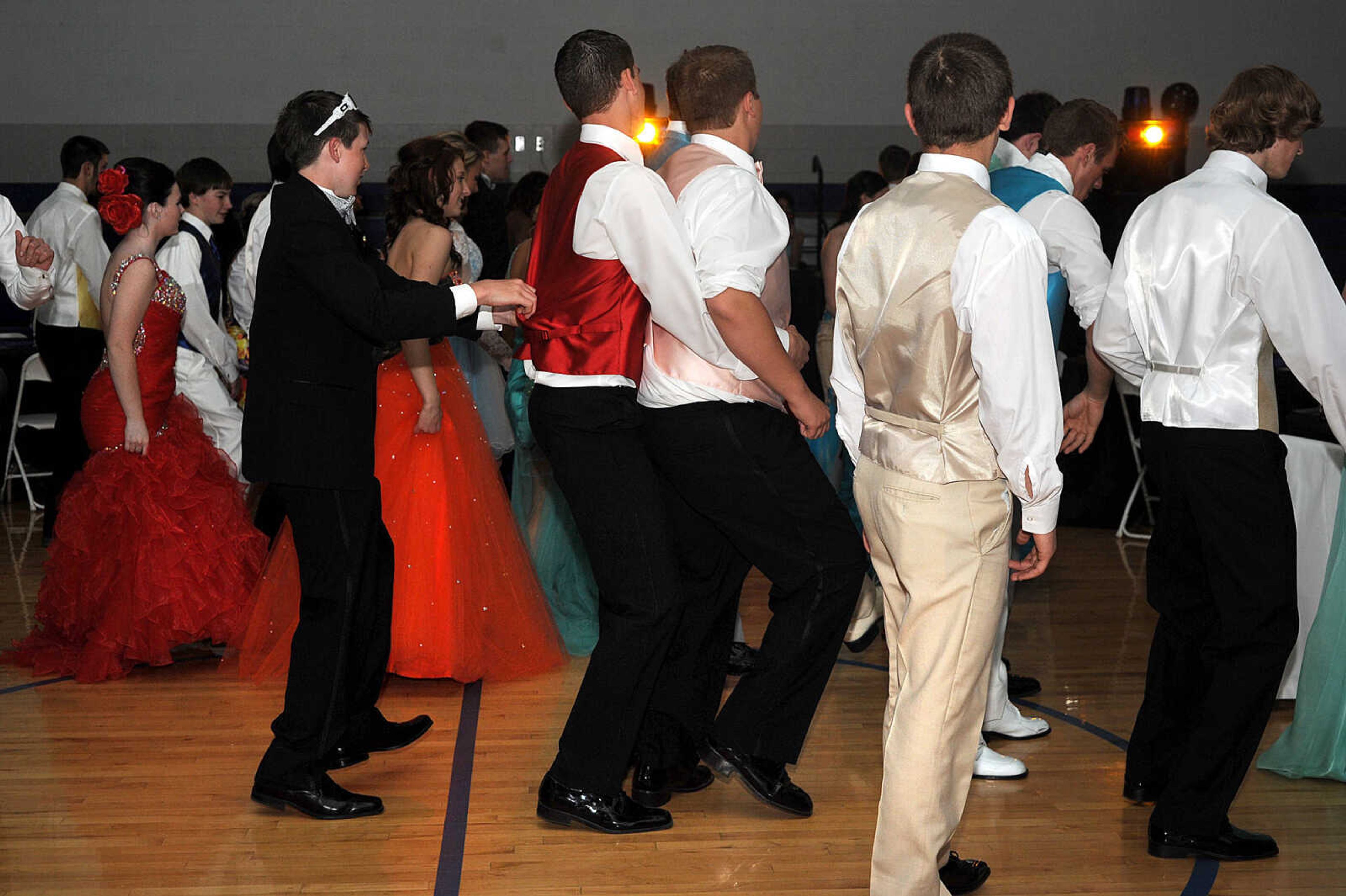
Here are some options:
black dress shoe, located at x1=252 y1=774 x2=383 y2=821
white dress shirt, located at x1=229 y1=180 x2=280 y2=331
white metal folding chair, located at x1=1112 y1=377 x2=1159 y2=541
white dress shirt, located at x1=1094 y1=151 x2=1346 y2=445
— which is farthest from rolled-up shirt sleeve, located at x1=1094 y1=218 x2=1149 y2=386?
white metal folding chair, located at x1=1112 y1=377 x2=1159 y2=541

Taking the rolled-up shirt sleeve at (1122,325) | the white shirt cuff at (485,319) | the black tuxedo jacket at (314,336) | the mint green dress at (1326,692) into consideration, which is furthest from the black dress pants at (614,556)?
the mint green dress at (1326,692)

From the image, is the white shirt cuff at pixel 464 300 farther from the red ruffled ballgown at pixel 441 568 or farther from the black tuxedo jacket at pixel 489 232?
the black tuxedo jacket at pixel 489 232

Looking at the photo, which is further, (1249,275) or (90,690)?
(90,690)

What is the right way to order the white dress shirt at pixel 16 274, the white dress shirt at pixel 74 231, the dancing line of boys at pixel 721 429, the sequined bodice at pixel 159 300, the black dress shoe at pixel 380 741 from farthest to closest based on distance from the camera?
1. the white dress shirt at pixel 74 231
2. the sequined bodice at pixel 159 300
3. the white dress shirt at pixel 16 274
4. the black dress shoe at pixel 380 741
5. the dancing line of boys at pixel 721 429

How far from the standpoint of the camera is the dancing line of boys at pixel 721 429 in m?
2.48

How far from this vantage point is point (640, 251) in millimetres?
2557

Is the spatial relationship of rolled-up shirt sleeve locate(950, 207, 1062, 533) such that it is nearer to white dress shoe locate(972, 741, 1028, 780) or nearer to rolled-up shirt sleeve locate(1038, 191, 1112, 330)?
rolled-up shirt sleeve locate(1038, 191, 1112, 330)

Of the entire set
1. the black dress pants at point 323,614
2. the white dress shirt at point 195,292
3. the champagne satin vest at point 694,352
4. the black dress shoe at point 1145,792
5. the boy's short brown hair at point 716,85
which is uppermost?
the boy's short brown hair at point 716,85

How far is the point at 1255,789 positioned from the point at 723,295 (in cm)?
169

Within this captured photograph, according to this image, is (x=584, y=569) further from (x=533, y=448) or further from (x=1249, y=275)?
(x=1249, y=275)

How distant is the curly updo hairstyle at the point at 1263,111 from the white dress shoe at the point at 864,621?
1934 millimetres

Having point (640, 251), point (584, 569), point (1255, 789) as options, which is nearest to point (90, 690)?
point (584, 569)

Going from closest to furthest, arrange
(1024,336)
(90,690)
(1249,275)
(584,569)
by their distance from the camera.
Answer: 1. (1024,336)
2. (1249,275)
3. (90,690)
4. (584,569)

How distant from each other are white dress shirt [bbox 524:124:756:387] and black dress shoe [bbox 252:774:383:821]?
1.01 m
